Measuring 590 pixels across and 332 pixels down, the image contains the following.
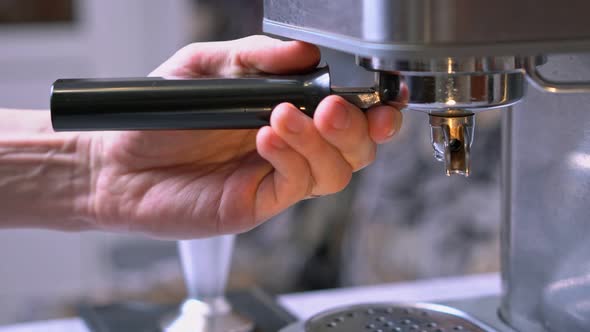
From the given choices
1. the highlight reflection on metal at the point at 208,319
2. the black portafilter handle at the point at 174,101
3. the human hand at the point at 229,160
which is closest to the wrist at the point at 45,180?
the human hand at the point at 229,160

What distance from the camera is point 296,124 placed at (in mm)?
492

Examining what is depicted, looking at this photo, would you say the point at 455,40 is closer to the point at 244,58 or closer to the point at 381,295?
the point at 244,58

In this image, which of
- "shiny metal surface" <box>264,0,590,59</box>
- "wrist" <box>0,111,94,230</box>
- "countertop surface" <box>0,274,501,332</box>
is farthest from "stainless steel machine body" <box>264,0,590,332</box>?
"wrist" <box>0,111,94,230</box>

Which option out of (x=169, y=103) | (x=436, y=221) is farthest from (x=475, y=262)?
(x=169, y=103)

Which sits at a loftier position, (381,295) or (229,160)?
(229,160)

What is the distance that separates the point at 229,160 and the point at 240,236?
4.11ft

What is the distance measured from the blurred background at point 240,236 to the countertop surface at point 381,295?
8.5 inches

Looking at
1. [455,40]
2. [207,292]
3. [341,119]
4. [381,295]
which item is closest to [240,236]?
[381,295]

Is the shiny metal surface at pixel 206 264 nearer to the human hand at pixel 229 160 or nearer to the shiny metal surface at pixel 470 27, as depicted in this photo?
the human hand at pixel 229 160

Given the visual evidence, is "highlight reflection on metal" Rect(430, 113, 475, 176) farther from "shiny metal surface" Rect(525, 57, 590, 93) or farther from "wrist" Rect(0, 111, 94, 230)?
"wrist" Rect(0, 111, 94, 230)

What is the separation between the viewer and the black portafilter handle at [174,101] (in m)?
0.50

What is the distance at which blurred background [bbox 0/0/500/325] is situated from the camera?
1.46 metres

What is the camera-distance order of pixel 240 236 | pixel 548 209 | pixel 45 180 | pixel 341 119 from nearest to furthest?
pixel 341 119 → pixel 548 209 → pixel 45 180 → pixel 240 236

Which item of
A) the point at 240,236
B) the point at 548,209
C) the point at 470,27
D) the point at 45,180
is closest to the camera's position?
the point at 470,27
